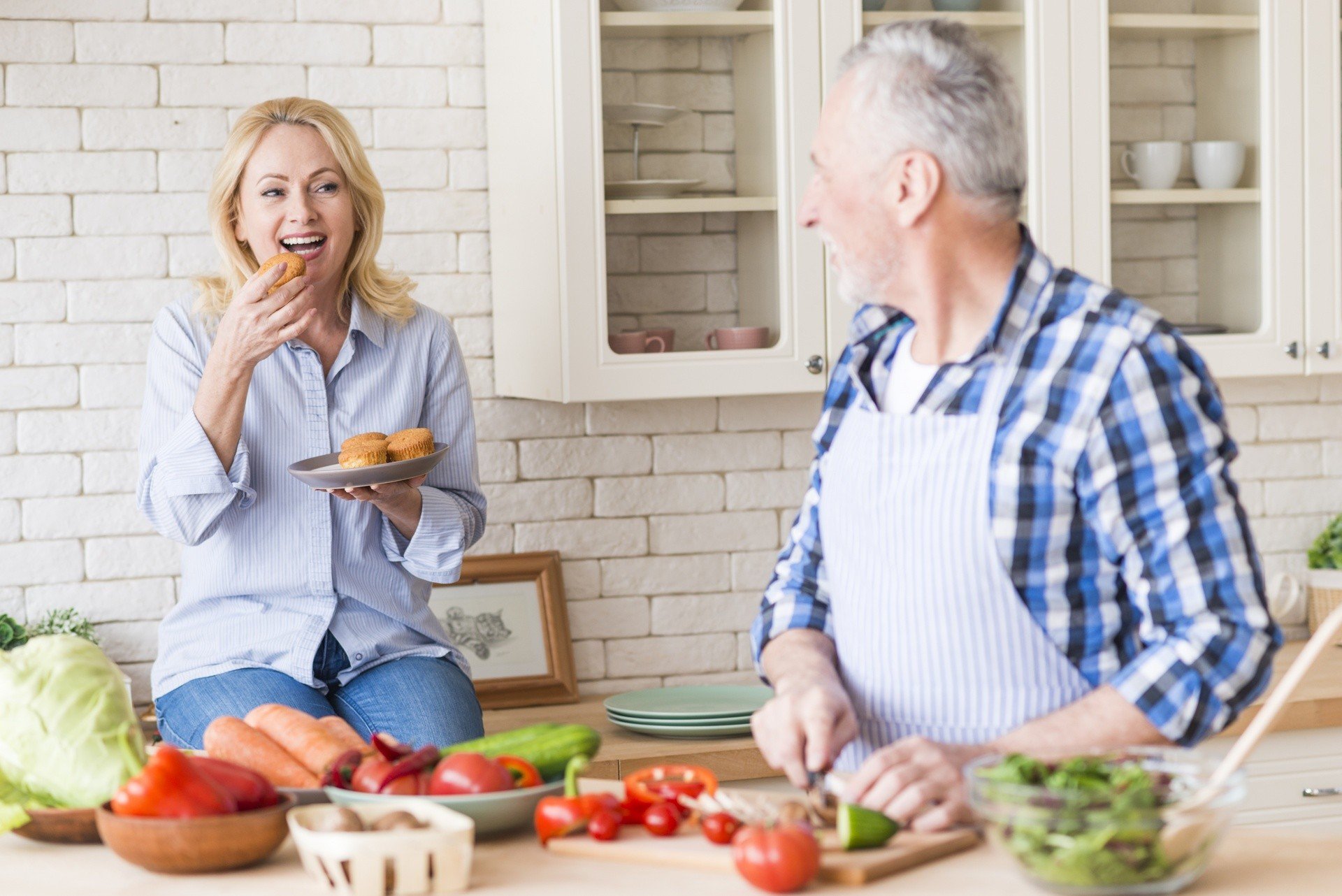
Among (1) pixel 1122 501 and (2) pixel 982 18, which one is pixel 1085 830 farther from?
(2) pixel 982 18

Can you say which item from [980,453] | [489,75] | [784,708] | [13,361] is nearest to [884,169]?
[980,453]

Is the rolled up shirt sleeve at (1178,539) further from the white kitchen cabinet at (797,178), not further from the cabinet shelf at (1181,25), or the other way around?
the cabinet shelf at (1181,25)

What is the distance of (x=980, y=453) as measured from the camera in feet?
5.32

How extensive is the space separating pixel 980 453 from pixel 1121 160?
63.0 inches

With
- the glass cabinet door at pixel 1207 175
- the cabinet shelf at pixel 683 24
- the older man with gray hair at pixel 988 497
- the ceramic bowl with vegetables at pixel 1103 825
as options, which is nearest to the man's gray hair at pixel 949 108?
the older man with gray hair at pixel 988 497

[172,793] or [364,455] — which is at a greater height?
[364,455]

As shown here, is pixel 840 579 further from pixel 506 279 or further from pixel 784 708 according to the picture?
pixel 506 279

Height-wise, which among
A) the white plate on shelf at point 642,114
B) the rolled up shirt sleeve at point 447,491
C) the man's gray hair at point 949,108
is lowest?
the rolled up shirt sleeve at point 447,491

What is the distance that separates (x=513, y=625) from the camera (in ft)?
10.2

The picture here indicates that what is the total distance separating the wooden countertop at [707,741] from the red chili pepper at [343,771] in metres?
1.17

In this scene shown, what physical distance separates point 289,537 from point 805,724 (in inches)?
48.9

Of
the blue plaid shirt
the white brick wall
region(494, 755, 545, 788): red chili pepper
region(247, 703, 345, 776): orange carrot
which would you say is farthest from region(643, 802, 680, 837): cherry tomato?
the white brick wall

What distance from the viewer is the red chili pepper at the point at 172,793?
1.29m

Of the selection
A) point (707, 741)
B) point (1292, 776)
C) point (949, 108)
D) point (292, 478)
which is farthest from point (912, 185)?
point (1292, 776)
